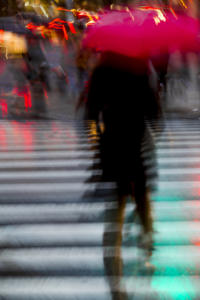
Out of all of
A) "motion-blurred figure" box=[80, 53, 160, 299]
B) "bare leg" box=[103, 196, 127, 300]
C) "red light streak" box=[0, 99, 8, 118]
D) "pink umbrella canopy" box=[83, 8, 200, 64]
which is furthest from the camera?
"red light streak" box=[0, 99, 8, 118]

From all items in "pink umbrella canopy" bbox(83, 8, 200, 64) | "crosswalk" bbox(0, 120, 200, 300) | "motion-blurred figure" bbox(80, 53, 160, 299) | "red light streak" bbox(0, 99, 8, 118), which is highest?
"pink umbrella canopy" bbox(83, 8, 200, 64)

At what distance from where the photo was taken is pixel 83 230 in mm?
2229

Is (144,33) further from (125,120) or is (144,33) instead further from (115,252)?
(115,252)

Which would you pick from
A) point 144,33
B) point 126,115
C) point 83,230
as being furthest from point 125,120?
point 83,230

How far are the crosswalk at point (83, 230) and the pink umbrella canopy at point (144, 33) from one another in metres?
1.12

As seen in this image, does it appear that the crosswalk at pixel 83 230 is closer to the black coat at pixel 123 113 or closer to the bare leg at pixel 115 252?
the bare leg at pixel 115 252

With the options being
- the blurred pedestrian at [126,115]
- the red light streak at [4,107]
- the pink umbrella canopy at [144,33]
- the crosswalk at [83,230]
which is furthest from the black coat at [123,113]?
the red light streak at [4,107]

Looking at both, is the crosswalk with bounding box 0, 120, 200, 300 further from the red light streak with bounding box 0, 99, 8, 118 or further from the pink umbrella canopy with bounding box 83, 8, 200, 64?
the red light streak with bounding box 0, 99, 8, 118

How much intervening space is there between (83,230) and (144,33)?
1.29 m

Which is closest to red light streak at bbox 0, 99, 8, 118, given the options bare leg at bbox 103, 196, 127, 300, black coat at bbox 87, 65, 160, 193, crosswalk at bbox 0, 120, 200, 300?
crosswalk at bbox 0, 120, 200, 300

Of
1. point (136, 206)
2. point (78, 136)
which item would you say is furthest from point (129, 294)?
point (78, 136)

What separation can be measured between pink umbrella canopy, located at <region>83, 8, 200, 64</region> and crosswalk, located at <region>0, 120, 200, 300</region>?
3.68ft

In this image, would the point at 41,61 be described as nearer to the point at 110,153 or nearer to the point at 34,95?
the point at 34,95

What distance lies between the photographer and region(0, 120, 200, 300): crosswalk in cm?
174
